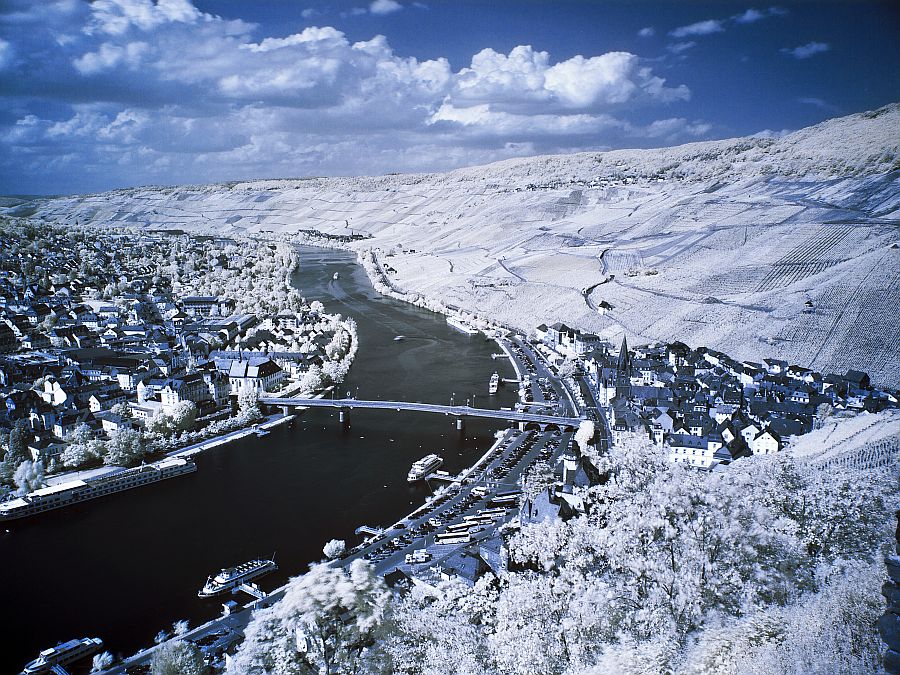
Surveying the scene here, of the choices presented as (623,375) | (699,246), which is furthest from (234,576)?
(699,246)

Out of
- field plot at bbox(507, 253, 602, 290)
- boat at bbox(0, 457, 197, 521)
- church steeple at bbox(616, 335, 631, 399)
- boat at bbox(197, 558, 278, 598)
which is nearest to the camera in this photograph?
boat at bbox(197, 558, 278, 598)

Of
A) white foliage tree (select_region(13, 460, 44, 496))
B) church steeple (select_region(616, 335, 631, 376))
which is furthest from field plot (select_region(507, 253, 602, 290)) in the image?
white foliage tree (select_region(13, 460, 44, 496))

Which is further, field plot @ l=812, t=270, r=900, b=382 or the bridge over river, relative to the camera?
field plot @ l=812, t=270, r=900, b=382

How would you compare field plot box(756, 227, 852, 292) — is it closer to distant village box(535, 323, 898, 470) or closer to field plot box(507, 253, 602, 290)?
distant village box(535, 323, 898, 470)

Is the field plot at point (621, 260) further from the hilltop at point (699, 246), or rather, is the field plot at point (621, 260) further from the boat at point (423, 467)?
the boat at point (423, 467)

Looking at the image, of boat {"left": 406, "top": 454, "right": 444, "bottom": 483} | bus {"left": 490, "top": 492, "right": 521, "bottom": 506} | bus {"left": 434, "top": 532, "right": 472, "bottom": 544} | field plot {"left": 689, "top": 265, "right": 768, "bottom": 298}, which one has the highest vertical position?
field plot {"left": 689, "top": 265, "right": 768, "bottom": 298}

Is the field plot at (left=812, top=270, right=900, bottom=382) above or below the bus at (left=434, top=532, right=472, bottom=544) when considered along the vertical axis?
above

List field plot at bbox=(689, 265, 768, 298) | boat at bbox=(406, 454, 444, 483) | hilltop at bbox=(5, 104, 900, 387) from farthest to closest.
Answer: field plot at bbox=(689, 265, 768, 298)
hilltop at bbox=(5, 104, 900, 387)
boat at bbox=(406, 454, 444, 483)
